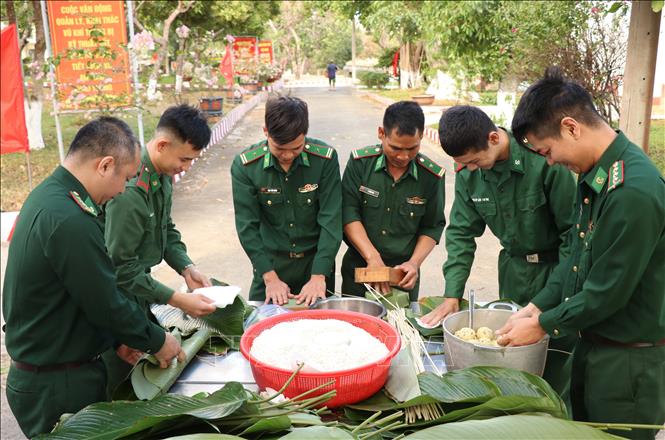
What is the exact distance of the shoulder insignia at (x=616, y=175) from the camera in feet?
5.62

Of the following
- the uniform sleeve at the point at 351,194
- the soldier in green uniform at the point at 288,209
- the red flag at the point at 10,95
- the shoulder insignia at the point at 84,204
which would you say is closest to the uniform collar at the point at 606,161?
the soldier in green uniform at the point at 288,209

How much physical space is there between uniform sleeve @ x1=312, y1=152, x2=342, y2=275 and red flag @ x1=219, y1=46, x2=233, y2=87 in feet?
55.6

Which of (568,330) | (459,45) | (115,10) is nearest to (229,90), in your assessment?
(459,45)

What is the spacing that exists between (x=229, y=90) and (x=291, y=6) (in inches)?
1021

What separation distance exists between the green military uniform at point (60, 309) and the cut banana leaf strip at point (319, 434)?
76 centimetres

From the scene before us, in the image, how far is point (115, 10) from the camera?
24.2 feet

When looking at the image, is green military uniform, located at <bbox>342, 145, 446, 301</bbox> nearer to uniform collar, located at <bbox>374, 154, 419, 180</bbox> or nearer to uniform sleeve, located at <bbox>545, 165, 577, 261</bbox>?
uniform collar, located at <bbox>374, 154, 419, 180</bbox>

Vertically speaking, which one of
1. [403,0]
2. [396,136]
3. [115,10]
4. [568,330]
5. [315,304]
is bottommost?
[315,304]

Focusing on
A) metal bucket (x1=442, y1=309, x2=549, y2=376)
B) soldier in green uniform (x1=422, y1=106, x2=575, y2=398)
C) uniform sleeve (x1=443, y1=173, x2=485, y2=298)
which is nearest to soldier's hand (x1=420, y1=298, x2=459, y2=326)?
soldier in green uniform (x1=422, y1=106, x2=575, y2=398)

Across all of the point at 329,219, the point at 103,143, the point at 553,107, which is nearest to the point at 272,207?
the point at 329,219

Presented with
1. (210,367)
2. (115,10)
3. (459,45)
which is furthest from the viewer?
(459,45)

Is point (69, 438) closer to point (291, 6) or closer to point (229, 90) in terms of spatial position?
point (229, 90)

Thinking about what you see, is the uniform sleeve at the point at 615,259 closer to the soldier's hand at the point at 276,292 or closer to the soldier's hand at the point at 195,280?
the soldier's hand at the point at 276,292

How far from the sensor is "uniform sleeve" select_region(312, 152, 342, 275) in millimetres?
2846
